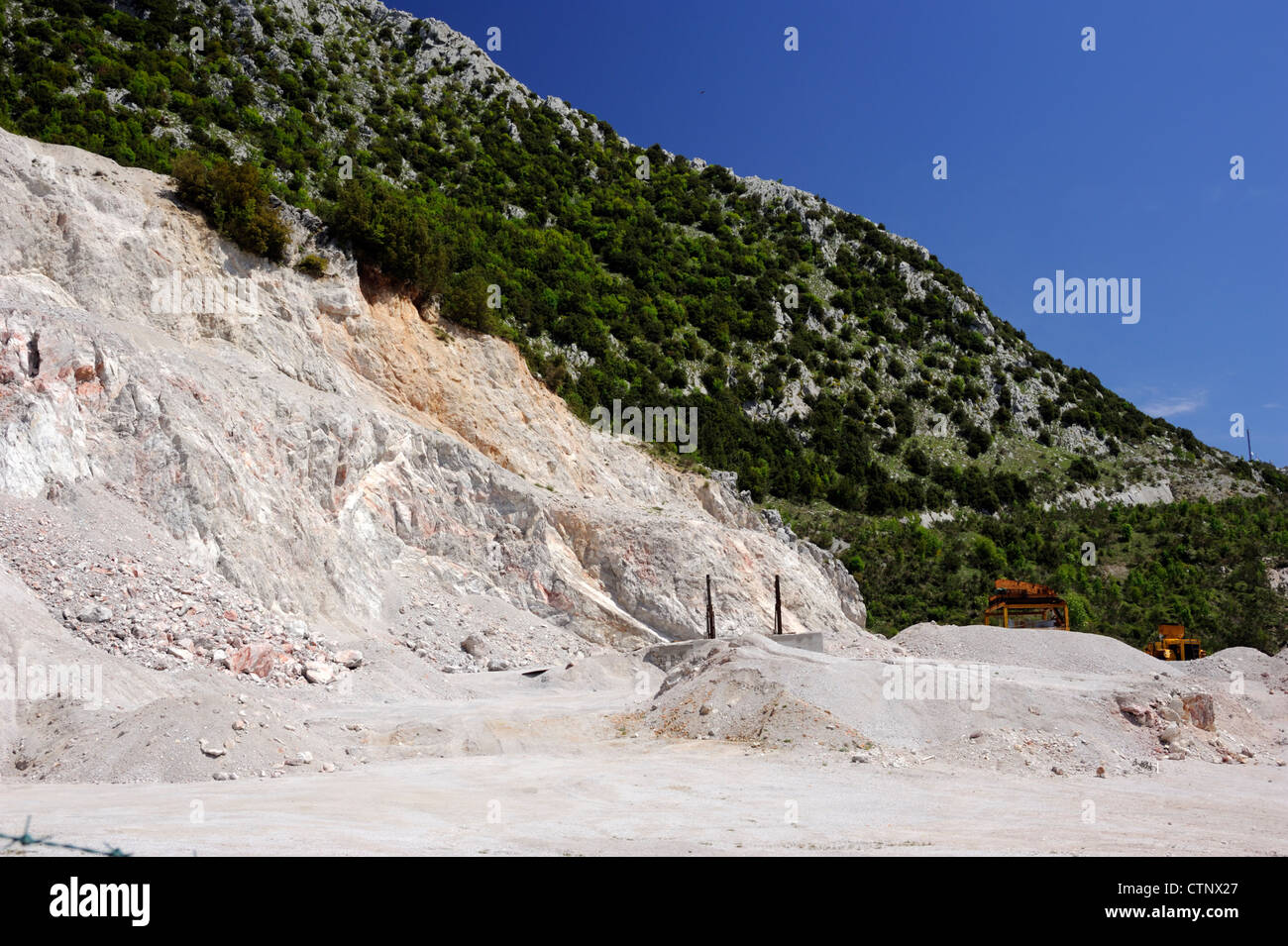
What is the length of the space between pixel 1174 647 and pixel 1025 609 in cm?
564

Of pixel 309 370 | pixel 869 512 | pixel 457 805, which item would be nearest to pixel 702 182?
pixel 869 512

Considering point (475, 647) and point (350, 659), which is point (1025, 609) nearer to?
point (475, 647)

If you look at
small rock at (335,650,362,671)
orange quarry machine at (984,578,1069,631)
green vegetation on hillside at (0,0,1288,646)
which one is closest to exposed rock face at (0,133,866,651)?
small rock at (335,650,362,671)

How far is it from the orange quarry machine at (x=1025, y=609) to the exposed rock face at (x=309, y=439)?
21.1 feet

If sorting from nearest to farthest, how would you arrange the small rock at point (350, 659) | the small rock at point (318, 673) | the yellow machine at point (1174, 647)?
the small rock at point (318, 673), the small rock at point (350, 659), the yellow machine at point (1174, 647)

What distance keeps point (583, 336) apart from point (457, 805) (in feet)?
134

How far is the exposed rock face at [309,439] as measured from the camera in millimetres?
19734

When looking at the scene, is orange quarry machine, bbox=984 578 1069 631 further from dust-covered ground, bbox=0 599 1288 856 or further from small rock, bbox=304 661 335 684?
small rock, bbox=304 661 335 684

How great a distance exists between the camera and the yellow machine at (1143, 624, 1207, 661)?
33.8m

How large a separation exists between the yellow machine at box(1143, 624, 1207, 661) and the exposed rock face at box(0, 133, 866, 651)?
494 inches

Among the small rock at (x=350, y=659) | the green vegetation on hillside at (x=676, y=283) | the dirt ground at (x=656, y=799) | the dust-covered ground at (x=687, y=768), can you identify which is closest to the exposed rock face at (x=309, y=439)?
the small rock at (x=350, y=659)

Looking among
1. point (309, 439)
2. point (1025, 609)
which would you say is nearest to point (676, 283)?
point (1025, 609)

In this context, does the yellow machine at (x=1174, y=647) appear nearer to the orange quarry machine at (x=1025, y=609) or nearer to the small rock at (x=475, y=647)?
the orange quarry machine at (x=1025, y=609)
